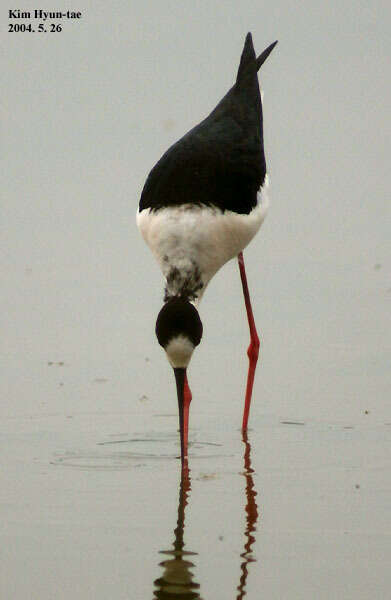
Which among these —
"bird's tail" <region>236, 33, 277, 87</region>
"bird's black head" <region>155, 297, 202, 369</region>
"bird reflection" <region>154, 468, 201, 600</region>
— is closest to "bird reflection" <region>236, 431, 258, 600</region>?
"bird reflection" <region>154, 468, 201, 600</region>

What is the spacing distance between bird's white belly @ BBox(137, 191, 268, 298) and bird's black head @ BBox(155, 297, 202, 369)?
66 cm

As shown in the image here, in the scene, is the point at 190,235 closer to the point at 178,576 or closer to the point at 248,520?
the point at 248,520

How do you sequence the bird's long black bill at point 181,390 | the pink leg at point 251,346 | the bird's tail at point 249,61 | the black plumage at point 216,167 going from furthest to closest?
1. the bird's tail at point 249,61
2. the pink leg at point 251,346
3. the black plumage at point 216,167
4. the bird's long black bill at point 181,390

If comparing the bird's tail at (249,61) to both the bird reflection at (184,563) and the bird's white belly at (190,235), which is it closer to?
the bird's white belly at (190,235)

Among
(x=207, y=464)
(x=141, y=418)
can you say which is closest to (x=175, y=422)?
(x=141, y=418)

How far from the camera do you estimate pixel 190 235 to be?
7.14 metres

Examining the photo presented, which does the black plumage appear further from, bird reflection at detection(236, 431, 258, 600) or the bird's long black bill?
bird reflection at detection(236, 431, 258, 600)

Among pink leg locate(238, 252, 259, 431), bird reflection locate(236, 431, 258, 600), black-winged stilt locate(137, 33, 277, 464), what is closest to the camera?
bird reflection locate(236, 431, 258, 600)

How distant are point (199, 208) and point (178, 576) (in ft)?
9.24

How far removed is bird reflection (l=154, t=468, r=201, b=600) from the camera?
462cm

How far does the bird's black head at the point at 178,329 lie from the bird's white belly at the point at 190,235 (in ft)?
2.17

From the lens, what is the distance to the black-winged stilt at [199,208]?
7.14 metres

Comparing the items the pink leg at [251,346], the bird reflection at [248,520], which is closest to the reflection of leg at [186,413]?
the bird reflection at [248,520]

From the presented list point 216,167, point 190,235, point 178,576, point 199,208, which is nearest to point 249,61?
point 216,167
